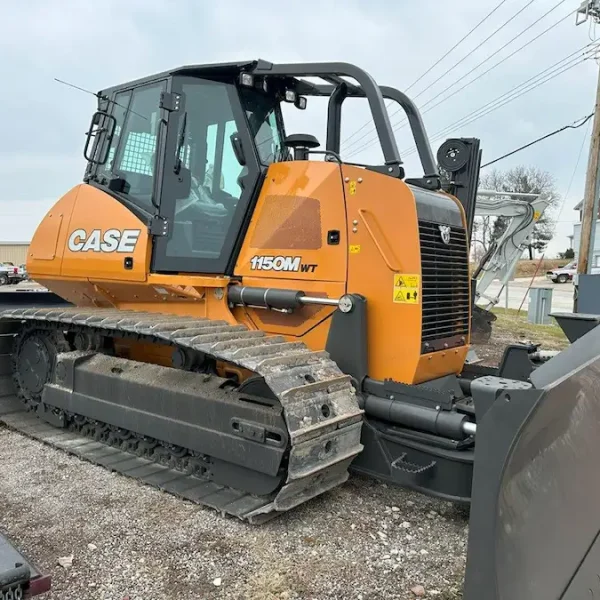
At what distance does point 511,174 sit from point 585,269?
136ft

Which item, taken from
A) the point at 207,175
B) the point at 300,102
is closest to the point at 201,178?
the point at 207,175

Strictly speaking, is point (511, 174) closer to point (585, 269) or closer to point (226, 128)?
point (585, 269)

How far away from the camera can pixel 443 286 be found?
166 inches

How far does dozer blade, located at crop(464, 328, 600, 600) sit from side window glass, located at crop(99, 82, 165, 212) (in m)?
3.36

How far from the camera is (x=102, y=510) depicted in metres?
3.71

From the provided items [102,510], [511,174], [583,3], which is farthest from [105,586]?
[511,174]

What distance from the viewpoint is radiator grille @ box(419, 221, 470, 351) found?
3.97 meters

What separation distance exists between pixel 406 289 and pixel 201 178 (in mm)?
1801

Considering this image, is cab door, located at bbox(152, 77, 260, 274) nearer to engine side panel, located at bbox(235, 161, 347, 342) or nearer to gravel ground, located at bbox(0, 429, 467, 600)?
engine side panel, located at bbox(235, 161, 347, 342)

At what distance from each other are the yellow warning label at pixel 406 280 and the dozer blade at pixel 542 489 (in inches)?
52.1

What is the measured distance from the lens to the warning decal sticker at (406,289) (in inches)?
152

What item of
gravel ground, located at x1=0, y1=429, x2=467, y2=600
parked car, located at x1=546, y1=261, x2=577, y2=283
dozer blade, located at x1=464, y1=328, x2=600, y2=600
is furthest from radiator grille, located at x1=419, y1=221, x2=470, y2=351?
parked car, located at x1=546, y1=261, x2=577, y2=283

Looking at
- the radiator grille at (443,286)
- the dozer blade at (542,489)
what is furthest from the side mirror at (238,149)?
the dozer blade at (542,489)

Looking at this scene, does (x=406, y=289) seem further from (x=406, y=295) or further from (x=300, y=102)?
(x=300, y=102)
